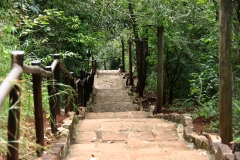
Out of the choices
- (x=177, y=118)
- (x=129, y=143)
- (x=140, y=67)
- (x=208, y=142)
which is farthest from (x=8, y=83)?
(x=140, y=67)

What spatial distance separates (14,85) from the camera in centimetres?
185

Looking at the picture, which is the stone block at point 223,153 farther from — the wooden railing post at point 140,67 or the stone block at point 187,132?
the wooden railing post at point 140,67

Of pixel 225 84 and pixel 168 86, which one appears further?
pixel 168 86

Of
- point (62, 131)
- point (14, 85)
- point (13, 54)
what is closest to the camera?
point (14, 85)

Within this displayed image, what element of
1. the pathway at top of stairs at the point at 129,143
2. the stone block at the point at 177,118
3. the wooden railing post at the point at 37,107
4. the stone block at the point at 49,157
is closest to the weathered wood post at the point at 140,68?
the stone block at the point at 177,118

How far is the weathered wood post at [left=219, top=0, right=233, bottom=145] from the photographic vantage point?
10.0 ft

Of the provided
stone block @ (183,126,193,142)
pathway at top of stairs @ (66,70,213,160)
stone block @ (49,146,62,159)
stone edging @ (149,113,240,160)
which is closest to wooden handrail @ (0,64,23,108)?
stone block @ (49,146,62,159)

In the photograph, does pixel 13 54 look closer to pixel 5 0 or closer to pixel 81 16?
pixel 5 0

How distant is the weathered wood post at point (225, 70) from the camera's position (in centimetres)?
305

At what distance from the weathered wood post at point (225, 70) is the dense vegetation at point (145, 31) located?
757 mm

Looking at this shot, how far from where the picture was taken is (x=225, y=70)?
3125 millimetres

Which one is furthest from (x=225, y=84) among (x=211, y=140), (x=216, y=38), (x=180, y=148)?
(x=216, y=38)

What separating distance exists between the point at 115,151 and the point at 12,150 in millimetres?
1958

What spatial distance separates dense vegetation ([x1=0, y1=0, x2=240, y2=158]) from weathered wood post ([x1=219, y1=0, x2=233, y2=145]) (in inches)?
29.8
